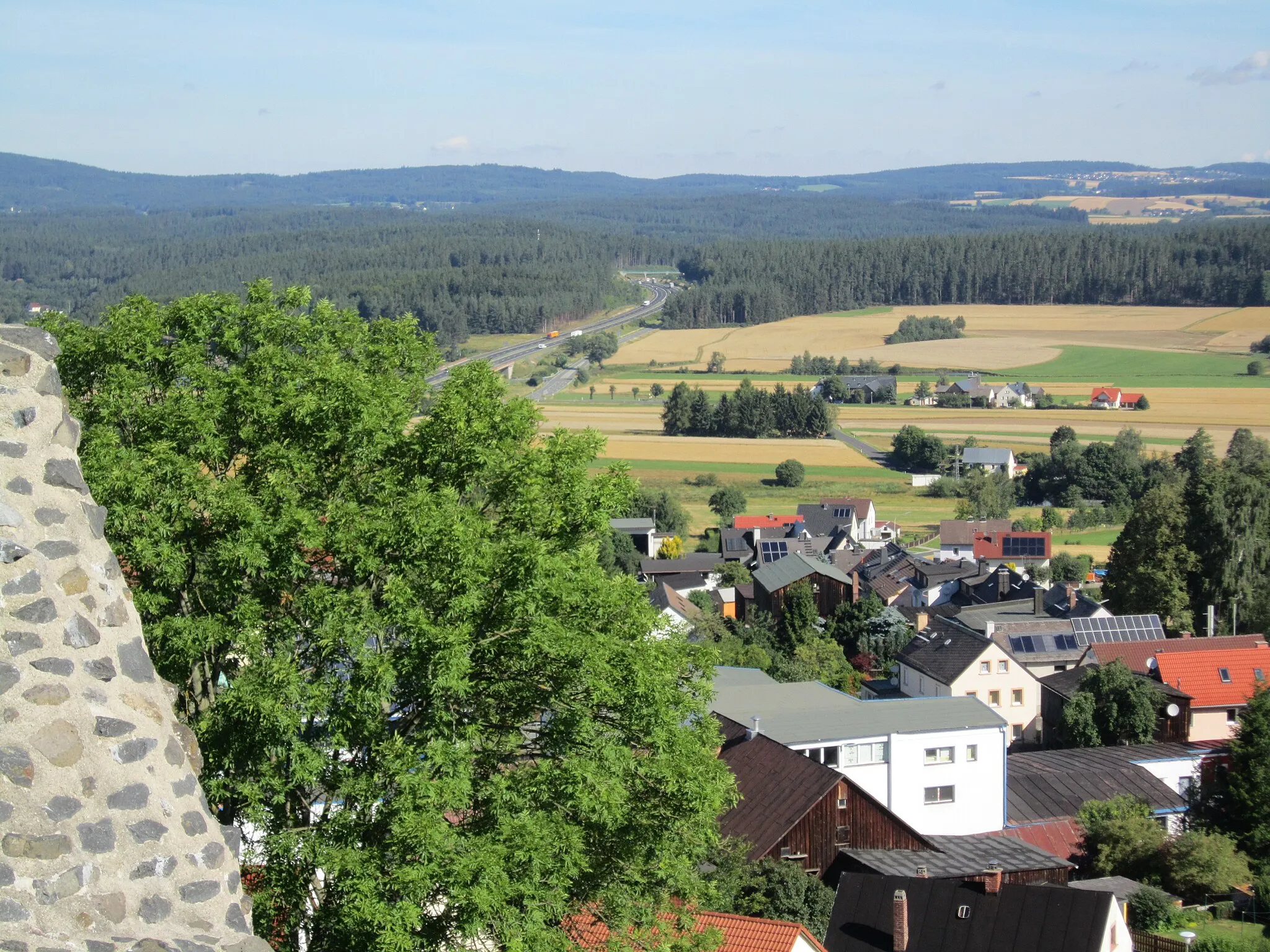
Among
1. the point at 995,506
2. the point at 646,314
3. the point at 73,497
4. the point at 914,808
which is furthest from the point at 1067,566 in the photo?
the point at 646,314

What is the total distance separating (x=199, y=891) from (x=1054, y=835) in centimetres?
2674

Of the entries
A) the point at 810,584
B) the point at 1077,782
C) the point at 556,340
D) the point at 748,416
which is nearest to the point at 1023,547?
the point at 810,584

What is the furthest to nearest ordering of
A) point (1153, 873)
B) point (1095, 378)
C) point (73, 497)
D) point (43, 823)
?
point (1095, 378)
point (1153, 873)
point (73, 497)
point (43, 823)

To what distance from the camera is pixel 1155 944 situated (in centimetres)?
2105

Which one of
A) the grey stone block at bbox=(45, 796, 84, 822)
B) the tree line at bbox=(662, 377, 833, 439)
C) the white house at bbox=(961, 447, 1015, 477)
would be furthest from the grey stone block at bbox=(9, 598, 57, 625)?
the tree line at bbox=(662, 377, 833, 439)

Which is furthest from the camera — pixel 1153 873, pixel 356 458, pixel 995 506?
pixel 995 506

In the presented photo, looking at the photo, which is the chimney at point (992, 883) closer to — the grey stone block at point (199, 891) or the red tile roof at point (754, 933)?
the red tile roof at point (754, 933)

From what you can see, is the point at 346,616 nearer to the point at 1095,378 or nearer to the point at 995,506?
the point at 995,506

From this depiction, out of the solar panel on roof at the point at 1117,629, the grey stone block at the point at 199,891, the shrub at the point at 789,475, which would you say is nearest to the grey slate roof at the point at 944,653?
the solar panel on roof at the point at 1117,629

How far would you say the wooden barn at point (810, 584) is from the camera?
48.2 meters

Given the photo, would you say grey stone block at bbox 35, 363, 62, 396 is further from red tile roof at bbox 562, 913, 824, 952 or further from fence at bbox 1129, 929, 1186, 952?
fence at bbox 1129, 929, 1186, 952

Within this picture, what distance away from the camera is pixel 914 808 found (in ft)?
92.3

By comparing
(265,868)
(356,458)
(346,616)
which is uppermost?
(356,458)

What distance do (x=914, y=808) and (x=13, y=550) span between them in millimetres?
26194
